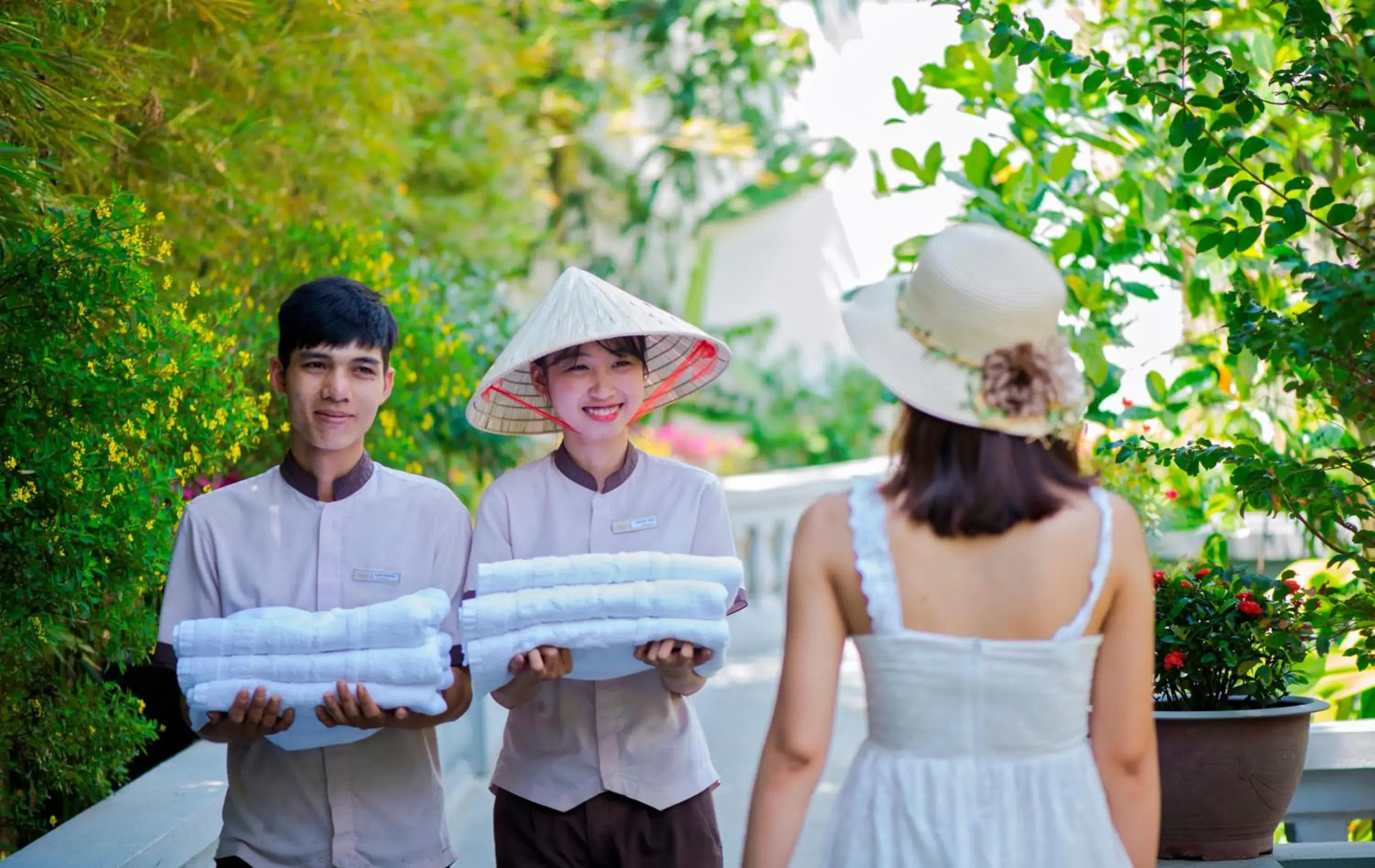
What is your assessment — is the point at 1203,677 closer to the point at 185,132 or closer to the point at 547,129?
the point at 185,132

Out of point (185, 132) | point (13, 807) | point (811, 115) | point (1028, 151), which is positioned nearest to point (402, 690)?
point (13, 807)

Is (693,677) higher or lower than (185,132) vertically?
lower

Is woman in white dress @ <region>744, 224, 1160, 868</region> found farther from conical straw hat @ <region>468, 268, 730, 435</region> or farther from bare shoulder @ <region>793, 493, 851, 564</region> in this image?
conical straw hat @ <region>468, 268, 730, 435</region>

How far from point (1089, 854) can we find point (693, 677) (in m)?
0.73

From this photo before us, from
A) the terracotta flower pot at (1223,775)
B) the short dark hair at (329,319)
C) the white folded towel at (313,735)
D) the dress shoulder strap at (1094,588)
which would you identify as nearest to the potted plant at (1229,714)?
the terracotta flower pot at (1223,775)

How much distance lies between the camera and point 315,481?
2.31 m

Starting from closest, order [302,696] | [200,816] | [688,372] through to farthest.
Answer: [302,696]
[688,372]
[200,816]

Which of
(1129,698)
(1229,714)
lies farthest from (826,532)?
(1229,714)

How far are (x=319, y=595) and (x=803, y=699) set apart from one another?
2.83 ft

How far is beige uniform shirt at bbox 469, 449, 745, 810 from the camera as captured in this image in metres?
2.32

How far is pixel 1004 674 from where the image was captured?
5.62 feet

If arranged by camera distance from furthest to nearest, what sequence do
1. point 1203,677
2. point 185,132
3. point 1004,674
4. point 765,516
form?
point 765,516 < point 185,132 < point 1203,677 < point 1004,674

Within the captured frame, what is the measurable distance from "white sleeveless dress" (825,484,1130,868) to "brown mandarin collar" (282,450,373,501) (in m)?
0.92

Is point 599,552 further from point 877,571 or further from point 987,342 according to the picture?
point 987,342
